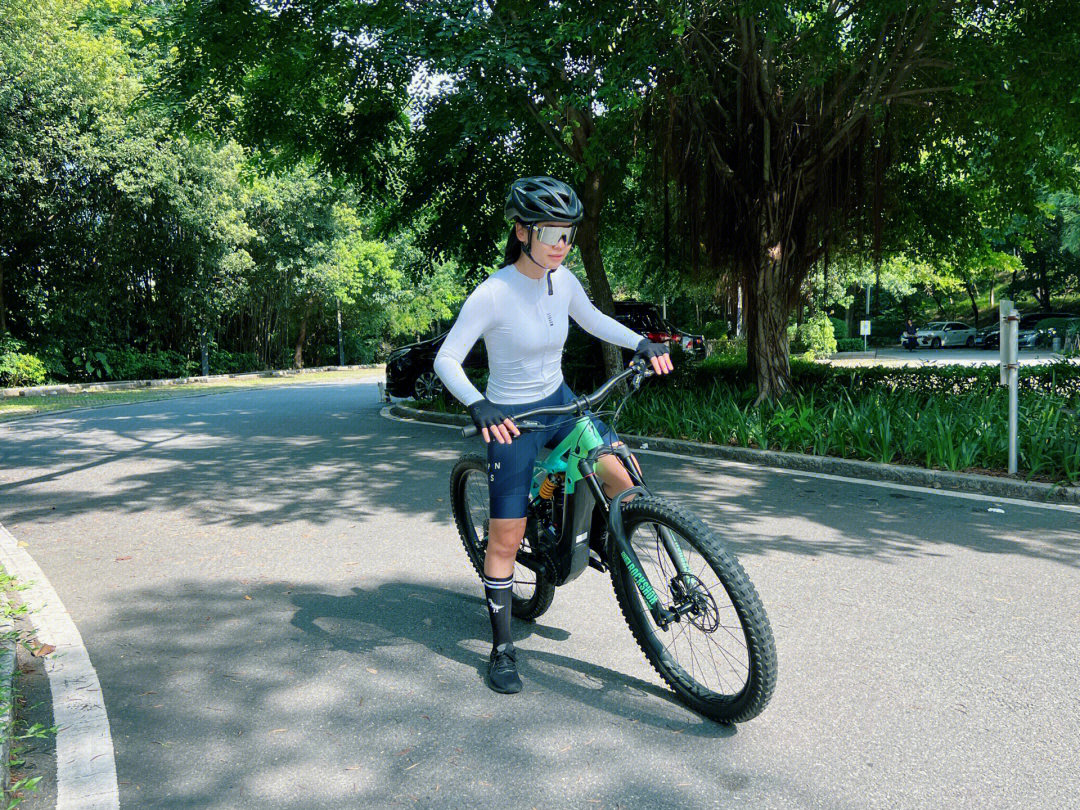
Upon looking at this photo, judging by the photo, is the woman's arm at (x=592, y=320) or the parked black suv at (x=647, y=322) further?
the parked black suv at (x=647, y=322)

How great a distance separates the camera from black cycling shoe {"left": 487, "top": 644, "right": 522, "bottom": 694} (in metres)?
3.63

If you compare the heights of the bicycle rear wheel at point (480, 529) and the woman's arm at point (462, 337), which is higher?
the woman's arm at point (462, 337)

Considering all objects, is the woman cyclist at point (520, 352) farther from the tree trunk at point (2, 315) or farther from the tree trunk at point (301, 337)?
the tree trunk at point (301, 337)

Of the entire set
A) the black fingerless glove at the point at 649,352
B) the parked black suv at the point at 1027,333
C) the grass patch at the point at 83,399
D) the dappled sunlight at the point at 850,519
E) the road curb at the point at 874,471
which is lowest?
the dappled sunlight at the point at 850,519

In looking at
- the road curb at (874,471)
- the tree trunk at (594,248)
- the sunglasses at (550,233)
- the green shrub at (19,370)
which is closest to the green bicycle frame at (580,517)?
the sunglasses at (550,233)

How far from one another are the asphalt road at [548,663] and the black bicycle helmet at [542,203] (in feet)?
6.56

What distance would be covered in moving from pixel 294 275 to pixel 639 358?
109 feet

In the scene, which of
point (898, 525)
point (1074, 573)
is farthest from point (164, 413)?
point (1074, 573)

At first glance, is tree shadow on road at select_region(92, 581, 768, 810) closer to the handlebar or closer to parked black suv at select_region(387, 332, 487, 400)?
the handlebar

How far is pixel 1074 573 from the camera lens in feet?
17.0

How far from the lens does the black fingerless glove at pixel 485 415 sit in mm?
3191

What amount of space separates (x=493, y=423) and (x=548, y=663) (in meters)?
1.37

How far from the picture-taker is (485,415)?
10.5ft

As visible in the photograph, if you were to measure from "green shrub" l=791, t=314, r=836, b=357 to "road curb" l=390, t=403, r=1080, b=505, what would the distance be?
88.4 ft
